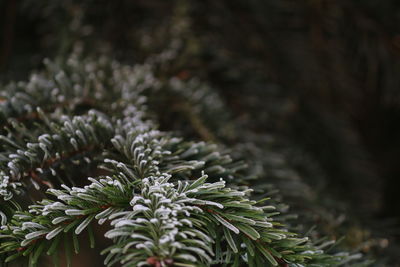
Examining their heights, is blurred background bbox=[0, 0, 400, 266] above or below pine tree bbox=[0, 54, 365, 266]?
above

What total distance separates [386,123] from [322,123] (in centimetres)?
33

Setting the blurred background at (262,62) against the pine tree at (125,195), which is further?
the blurred background at (262,62)

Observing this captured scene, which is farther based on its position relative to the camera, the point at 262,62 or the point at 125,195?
the point at 262,62

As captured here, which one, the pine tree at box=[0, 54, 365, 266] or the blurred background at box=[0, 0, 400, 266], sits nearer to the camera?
the pine tree at box=[0, 54, 365, 266]

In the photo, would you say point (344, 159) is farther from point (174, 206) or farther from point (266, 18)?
point (174, 206)

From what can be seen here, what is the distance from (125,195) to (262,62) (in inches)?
24.8

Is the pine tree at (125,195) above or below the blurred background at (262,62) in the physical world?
below

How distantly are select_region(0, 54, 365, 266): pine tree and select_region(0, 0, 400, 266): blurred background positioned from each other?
197mm

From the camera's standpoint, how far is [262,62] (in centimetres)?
90

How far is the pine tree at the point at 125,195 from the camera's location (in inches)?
12.2

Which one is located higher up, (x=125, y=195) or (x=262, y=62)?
(x=262, y=62)

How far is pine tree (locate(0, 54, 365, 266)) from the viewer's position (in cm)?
31

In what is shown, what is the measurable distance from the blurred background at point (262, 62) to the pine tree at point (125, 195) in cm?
20

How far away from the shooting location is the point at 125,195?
1.12 feet
